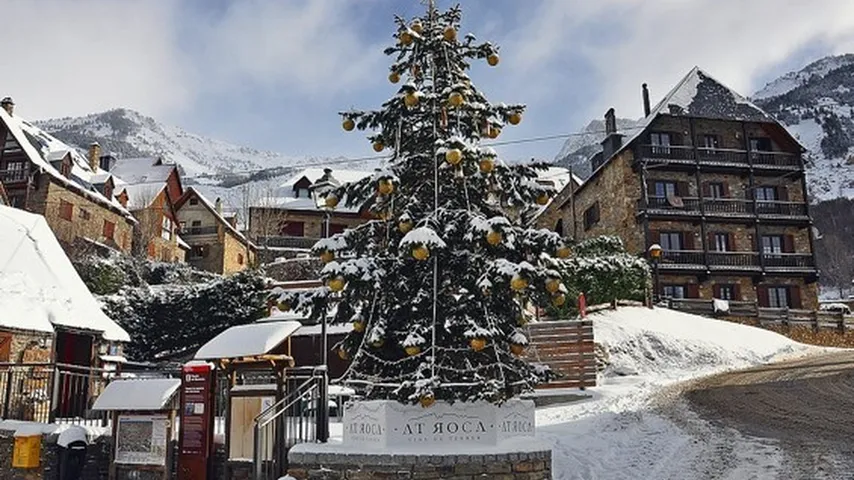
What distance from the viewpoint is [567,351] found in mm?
16453

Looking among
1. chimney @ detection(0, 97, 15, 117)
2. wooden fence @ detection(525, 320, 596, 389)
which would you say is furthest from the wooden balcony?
chimney @ detection(0, 97, 15, 117)

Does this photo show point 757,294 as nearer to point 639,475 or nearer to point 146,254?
point 639,475

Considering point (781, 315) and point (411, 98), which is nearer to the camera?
point (411, 98)

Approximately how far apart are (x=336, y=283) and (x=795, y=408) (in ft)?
31.8

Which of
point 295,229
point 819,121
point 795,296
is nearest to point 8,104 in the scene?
point 295,229

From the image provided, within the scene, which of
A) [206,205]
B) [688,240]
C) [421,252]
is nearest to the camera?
[421,252]

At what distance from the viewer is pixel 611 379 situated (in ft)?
57.7

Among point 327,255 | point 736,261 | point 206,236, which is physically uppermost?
point 206,236

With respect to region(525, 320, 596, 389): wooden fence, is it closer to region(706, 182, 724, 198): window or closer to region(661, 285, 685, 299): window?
region(661, 285, 685, 299): window

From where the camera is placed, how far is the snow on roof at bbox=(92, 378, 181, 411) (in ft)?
35.1

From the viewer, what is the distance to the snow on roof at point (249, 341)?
9367 mm

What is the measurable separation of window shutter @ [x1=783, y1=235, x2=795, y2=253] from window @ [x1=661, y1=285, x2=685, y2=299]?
20.8 feet

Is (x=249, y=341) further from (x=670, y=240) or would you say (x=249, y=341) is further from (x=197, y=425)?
(x=670, y=240)

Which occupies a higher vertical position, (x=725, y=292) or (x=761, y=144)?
(x=761, y=144)
